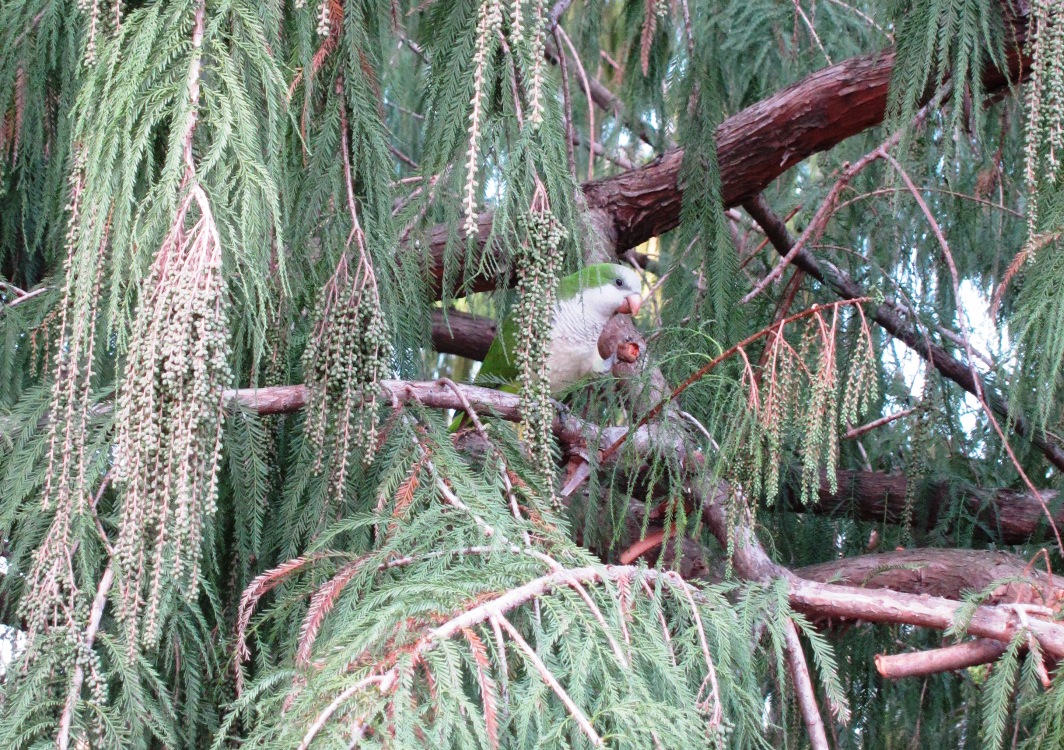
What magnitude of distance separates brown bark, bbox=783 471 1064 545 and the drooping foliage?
9.6 inches

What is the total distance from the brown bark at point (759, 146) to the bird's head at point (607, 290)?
83 mm

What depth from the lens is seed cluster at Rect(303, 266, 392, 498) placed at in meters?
1.52

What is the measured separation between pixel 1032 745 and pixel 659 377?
0.97m

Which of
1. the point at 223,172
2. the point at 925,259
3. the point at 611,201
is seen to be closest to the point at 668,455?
the point at 223,172

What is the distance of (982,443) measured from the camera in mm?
2852

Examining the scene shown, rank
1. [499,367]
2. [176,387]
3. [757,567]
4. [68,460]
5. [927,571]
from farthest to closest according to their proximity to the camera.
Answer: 1. [499,367]
2. [927,571]
3. [757,567]
4. [68,460]
5. [176,387]

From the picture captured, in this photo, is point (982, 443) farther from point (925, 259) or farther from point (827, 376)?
point (827, 376)

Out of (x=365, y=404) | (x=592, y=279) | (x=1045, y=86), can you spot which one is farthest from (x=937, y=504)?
(x=365, y=404)

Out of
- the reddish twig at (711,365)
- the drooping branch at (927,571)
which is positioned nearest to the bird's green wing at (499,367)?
the reddish twig at (711,365)

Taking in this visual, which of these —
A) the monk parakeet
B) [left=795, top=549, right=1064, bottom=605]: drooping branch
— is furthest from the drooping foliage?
the monk parakeet

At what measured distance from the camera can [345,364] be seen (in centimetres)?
154

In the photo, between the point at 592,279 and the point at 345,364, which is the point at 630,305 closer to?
the point at 592,279

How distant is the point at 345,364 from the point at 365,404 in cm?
7

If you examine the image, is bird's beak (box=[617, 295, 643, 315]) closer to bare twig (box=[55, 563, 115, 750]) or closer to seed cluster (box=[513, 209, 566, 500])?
seed cluster (box=[513, 209, 566, 500])
